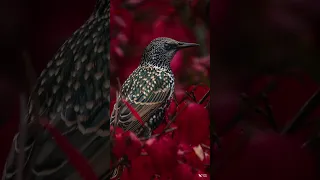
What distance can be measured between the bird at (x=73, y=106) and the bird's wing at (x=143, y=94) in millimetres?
74

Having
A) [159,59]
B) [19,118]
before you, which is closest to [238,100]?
[159,59]

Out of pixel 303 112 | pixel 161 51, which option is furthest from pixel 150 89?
pixel 303 112

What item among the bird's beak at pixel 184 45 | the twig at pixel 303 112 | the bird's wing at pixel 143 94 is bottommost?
the twig at pixel 303 112

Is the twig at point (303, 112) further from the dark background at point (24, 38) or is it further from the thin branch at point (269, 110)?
the dark background at point (24, 38)

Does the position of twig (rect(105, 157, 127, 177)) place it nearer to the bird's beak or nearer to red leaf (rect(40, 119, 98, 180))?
red leaf (rect(40, 119, 98, 180))

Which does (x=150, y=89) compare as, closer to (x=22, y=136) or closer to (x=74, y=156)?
(x=74, y=156)

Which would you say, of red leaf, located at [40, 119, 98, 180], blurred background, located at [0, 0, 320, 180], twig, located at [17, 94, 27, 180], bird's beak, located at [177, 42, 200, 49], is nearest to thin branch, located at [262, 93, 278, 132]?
blurred background, located at [0, 0, 320, 180]

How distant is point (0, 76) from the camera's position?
69.2 inches

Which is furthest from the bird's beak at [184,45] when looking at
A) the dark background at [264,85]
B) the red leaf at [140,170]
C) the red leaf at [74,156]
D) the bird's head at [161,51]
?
the red leaf at [74,156]

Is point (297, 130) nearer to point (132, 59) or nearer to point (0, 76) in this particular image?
point (132, 59)

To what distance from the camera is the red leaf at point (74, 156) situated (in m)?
1.74

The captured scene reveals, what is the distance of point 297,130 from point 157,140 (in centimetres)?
64

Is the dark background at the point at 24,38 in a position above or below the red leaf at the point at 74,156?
above

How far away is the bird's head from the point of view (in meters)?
1.84
